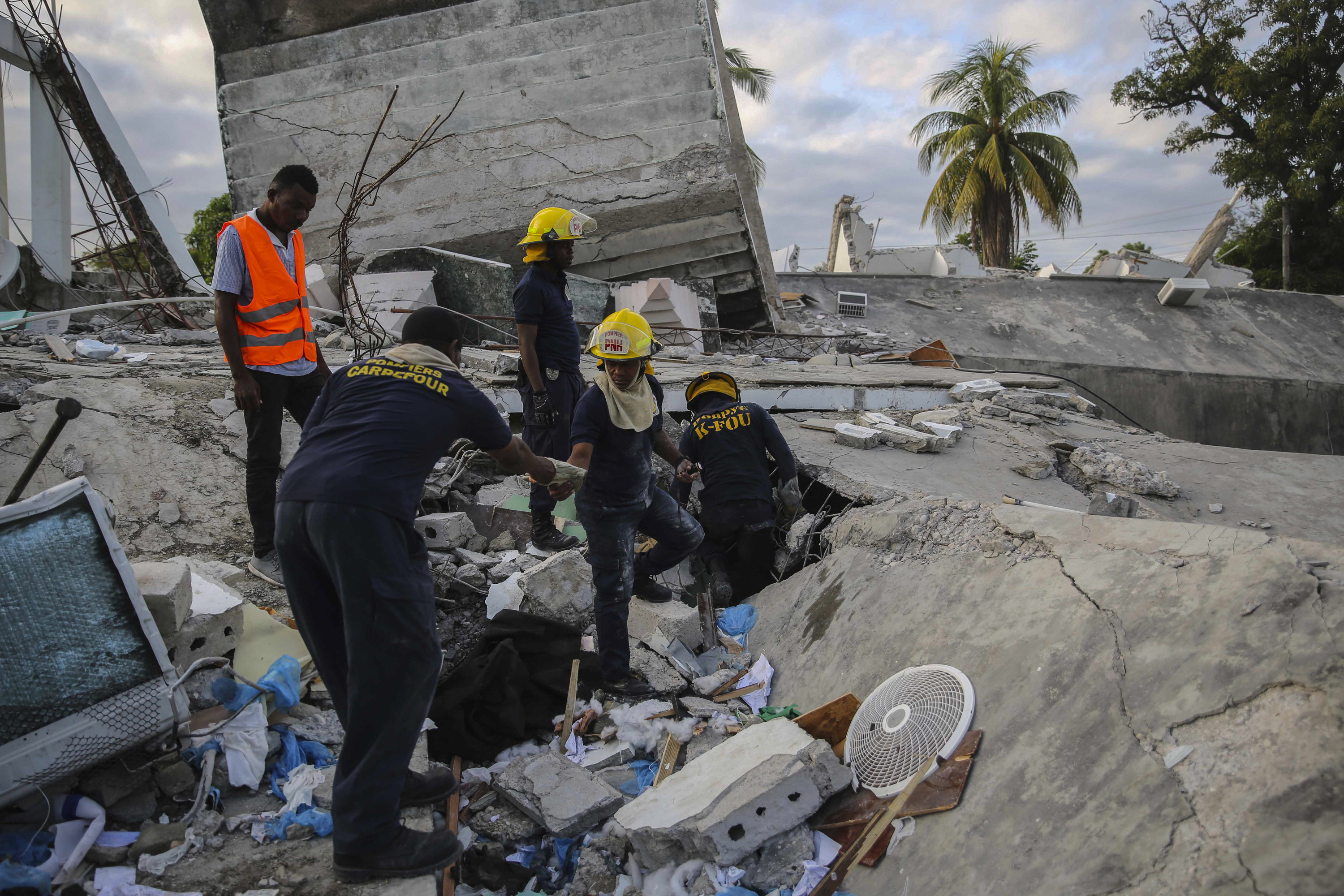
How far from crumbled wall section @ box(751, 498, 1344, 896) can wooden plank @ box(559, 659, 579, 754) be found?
3.32ft

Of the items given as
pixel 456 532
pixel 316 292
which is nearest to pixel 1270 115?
pixel 316 292

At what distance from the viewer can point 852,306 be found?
1260 cm

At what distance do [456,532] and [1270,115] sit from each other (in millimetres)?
20594

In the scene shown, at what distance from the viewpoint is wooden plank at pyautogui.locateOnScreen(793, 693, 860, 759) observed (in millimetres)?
2676

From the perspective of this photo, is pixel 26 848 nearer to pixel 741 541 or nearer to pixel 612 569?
pixel 612 569

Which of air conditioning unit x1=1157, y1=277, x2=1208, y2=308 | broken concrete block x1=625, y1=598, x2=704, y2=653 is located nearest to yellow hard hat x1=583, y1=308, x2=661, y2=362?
broken concrete block x1=625, y1=598, x2=704, y2=653

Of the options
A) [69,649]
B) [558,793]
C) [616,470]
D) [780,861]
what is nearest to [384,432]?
[69,649]

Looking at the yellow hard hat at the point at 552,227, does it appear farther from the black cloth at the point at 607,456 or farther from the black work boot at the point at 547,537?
the black work boot at the point at 547,537

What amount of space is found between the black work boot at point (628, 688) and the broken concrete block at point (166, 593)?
153 centimetres

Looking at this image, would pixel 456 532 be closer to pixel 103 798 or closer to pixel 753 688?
pixel 753 688

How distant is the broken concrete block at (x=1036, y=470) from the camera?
5113 mm

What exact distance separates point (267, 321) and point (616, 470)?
1.54 meters

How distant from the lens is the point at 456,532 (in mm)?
4117

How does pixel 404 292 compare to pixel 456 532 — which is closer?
pixel 456 532
